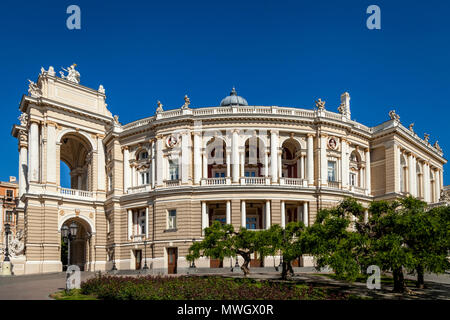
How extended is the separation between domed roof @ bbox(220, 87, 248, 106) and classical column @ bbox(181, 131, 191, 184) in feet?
58.6

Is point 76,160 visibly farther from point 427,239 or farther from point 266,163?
point 427,239

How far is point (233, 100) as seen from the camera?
64.6 meters

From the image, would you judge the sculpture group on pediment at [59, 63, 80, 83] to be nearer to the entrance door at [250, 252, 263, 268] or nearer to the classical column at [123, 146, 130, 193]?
the classical column at [123, 146, 130, 193]

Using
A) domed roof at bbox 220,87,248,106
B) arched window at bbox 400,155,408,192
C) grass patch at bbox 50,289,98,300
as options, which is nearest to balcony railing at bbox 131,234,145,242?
grass patch at bbox 50,289,98,300

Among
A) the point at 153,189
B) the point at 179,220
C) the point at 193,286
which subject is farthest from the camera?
the point at 153,189

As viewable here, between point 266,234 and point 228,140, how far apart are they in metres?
17.5

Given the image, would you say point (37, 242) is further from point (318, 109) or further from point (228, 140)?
point (318, 109)

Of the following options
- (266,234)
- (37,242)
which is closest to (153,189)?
(37,242)

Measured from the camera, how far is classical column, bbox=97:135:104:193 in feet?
180

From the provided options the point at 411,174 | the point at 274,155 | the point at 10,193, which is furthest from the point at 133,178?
the point at 10,193

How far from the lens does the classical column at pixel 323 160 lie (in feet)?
157

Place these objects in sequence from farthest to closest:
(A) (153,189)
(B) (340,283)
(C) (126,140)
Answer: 1. (C) (126,140)
2. (A) (153,189)
3. (B) (340,283)

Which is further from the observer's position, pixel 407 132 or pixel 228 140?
pixel 407 132

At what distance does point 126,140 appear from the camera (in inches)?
2094
